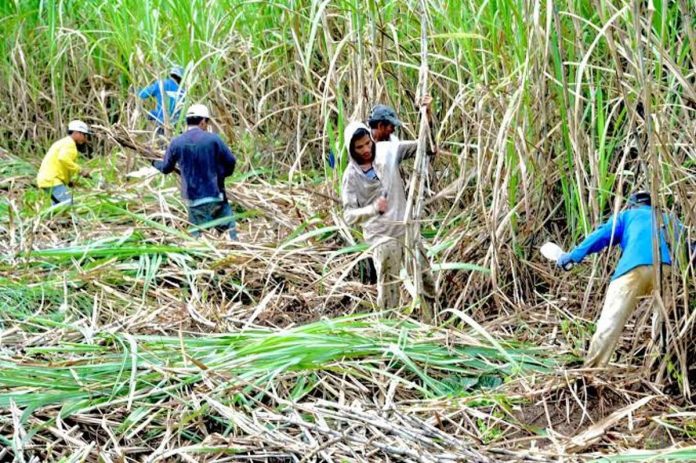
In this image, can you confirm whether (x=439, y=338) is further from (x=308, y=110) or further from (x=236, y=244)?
(x=308, y=110)

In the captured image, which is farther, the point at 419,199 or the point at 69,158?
the point at 69,158

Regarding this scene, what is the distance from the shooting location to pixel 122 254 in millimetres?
5879

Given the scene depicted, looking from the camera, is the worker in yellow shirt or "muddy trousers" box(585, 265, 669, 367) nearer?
Answer: "muddy trousers" box(585, 265, 669, 367)

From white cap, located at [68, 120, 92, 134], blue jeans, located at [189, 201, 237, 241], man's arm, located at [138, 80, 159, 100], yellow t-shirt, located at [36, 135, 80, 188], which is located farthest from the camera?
man's arm, located at [138, 80, 159, 100]

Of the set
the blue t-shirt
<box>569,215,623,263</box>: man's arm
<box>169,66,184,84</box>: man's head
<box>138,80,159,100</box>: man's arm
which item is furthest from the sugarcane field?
<box>138,80,159,100</box>: man's arm

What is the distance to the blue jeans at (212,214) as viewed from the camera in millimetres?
6566

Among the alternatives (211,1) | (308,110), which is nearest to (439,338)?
(308,110)

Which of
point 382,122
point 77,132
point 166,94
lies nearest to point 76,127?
point 77,132

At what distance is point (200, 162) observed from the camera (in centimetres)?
661

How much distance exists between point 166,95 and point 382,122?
2.89 m

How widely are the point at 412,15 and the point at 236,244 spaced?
5.23 feet

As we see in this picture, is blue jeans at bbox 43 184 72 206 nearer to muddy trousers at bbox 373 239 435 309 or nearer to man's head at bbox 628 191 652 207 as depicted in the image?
muddy trousers at bbox 373 239 435 309

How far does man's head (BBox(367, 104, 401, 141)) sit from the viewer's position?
520 centimetres

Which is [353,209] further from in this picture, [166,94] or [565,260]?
[166,94]
